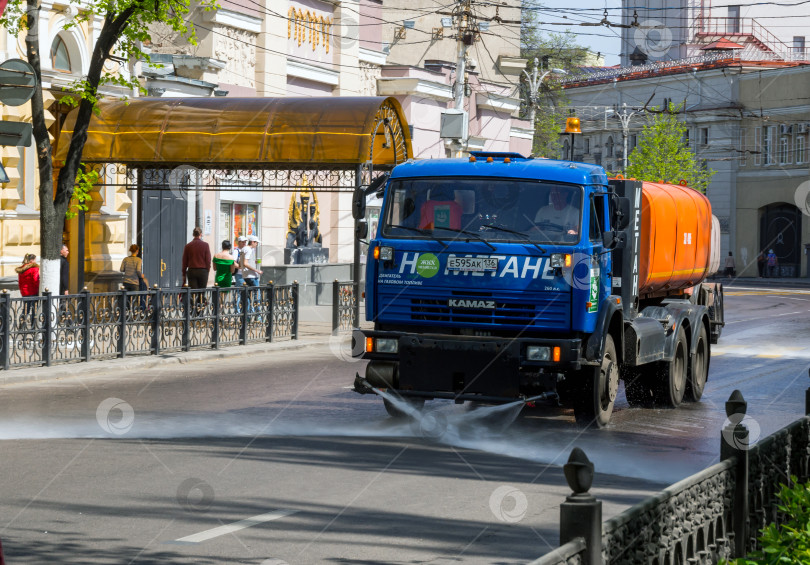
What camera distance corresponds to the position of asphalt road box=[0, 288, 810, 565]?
770 centimetres

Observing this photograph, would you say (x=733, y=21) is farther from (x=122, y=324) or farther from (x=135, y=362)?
(x=135, y=362)

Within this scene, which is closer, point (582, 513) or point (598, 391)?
point (582, 513)

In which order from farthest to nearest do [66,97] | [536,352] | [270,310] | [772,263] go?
[772,263], [270,310], [66,97], [536,352]

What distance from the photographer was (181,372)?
61.1ft

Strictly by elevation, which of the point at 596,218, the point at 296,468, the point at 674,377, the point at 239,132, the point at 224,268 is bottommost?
the point at 296,468

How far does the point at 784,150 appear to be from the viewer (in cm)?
7081

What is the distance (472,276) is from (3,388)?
717 cm

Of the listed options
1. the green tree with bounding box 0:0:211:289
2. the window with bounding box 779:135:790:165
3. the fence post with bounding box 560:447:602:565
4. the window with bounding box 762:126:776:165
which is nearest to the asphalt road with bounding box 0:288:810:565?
the fence post with bounding box 560:447:602:565

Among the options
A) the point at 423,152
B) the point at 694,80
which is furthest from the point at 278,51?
the point at 694,80

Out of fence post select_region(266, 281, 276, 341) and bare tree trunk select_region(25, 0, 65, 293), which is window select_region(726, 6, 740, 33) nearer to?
fence post select_region(266, 281, 276, 341)

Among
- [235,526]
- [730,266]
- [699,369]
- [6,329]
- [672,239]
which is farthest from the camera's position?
[730,266]

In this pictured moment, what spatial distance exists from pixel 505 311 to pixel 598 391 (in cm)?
136

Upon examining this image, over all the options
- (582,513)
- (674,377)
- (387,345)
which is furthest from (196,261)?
(582,513)

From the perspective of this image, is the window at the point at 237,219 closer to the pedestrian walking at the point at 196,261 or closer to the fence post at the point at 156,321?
the pedestrian walking at the point at 196,261
